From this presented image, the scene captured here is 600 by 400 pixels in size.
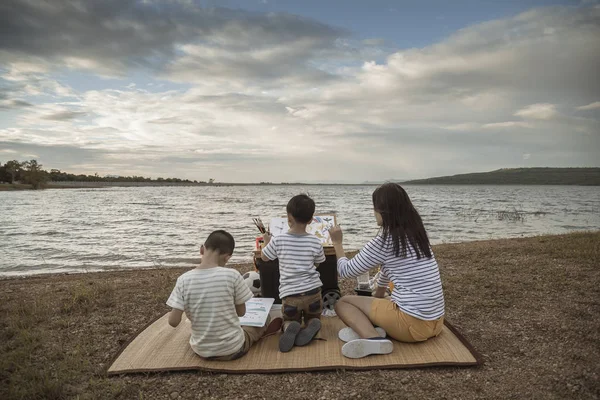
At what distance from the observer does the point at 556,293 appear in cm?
608

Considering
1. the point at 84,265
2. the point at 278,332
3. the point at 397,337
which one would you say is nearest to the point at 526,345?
Answer: the point at 397,337

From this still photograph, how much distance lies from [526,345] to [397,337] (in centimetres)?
154

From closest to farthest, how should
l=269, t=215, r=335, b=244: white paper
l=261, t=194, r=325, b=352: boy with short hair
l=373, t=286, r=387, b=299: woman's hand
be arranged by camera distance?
l=261, t=194, r=325, b=352: boy with short hair, l=373, t=286, r=387, b=299: woman's hand, l=269, t=215, r=335, b=244: white paper

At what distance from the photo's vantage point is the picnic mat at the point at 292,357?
387cm

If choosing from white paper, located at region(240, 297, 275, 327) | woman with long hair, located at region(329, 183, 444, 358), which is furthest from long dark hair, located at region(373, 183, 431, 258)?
white paper, located at region(240, 297, 275, 327)

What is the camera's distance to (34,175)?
84.8 meters

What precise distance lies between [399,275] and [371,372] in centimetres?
102

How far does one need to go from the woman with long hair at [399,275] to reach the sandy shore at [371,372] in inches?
17.1

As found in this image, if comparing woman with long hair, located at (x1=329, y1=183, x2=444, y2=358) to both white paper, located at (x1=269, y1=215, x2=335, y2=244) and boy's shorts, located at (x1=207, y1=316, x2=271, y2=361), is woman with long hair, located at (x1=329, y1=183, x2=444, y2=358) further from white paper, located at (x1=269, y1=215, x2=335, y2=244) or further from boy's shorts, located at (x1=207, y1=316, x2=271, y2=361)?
white paper, located at (x1=269, y1=215, x2=335, y2=244)

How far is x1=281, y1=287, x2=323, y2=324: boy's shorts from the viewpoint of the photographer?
451 centimetres

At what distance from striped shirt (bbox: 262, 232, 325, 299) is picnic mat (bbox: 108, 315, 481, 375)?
2.22 ft

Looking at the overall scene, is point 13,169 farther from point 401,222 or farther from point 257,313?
point 401,222

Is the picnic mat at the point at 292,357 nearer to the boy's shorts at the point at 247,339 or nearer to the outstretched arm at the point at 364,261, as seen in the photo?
the boy's shorts at the point at 247,339

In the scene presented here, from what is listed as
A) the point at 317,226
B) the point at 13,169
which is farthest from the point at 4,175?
the point at 317,226
